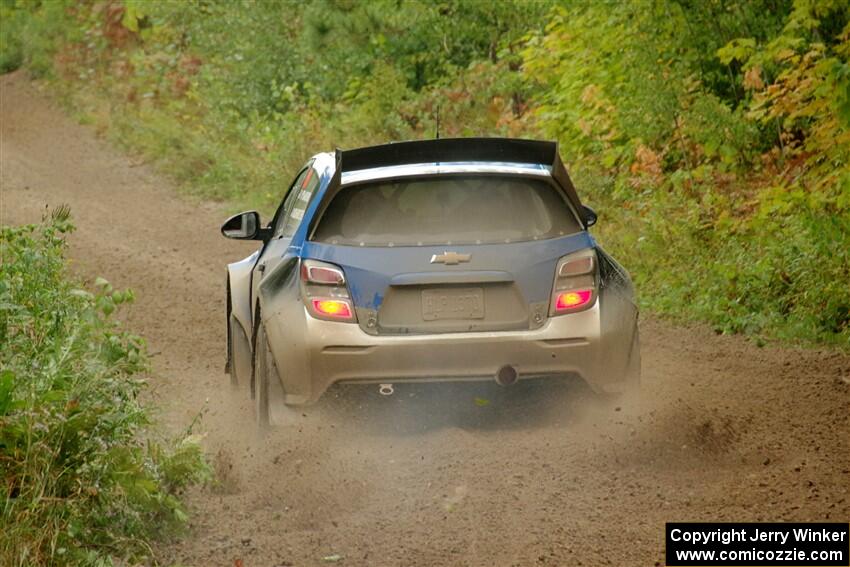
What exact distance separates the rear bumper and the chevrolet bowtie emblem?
37cm

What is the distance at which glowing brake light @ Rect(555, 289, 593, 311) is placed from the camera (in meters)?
7.67

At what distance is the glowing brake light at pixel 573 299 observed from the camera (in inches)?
302

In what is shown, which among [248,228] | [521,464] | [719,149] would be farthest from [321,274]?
[719,149]

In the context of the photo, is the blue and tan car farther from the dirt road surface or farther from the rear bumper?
the dirt road surface

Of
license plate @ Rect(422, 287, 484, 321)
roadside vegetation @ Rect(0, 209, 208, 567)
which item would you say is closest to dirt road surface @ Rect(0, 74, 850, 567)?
roadside vegetation @ Rect(0, 209, 208, 567)

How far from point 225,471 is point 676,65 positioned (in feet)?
32.2

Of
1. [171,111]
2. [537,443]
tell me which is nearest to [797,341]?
[537,443]

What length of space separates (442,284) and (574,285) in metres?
0.69

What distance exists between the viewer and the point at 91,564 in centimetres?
579

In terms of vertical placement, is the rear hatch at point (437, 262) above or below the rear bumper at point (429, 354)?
above

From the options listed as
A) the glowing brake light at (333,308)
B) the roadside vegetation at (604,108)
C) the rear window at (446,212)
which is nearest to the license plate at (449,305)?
the rear window at (446,212)

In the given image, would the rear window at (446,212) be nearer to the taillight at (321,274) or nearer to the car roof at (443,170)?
the car roof at (443,170)

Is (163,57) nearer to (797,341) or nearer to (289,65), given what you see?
(289,65)

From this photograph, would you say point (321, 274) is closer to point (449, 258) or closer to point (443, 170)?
point (449, 258)
